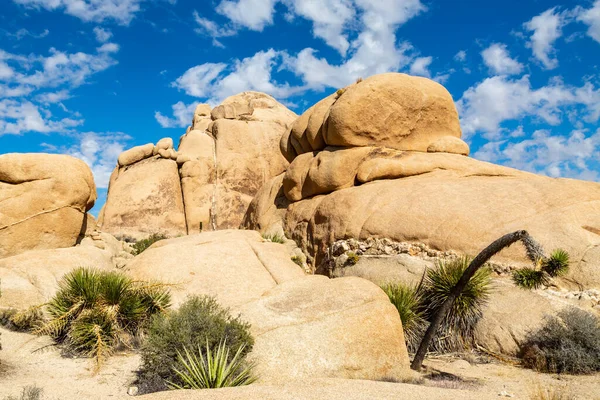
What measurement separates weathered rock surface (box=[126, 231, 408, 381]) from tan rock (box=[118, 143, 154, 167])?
70.0 feet

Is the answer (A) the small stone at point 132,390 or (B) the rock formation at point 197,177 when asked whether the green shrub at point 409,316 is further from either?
(B) the rock formation at point 197,177

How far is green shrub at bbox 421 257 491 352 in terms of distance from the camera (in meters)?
11.1

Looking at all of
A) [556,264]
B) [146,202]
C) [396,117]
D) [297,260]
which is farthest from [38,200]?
[556,264]

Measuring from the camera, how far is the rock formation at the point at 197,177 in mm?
30125

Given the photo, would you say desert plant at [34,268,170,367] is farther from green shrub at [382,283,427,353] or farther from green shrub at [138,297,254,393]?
green shrub at [382,283,427,353]

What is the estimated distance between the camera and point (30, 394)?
23.2ft

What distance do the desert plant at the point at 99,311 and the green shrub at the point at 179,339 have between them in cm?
173

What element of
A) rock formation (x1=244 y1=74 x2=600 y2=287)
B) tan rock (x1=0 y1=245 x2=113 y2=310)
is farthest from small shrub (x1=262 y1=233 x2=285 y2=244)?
tan rock (x1=0 y1=245 x2=113 y2=310)

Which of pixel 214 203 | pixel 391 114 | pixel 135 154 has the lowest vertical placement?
pixel 391 114

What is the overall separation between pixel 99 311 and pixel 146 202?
2110cm

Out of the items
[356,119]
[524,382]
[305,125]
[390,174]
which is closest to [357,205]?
[390,174]

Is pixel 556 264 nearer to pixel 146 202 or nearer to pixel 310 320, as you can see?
pixel 310 320

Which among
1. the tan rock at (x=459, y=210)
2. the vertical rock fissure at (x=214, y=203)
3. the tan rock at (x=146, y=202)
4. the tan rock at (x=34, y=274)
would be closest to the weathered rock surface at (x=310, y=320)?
the tan rock at (x=34, y=274)

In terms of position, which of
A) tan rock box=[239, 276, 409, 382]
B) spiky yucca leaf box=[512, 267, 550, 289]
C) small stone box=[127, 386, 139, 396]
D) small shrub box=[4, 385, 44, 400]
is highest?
spiky yucca leaf box=[512, 267, 550, 289]
